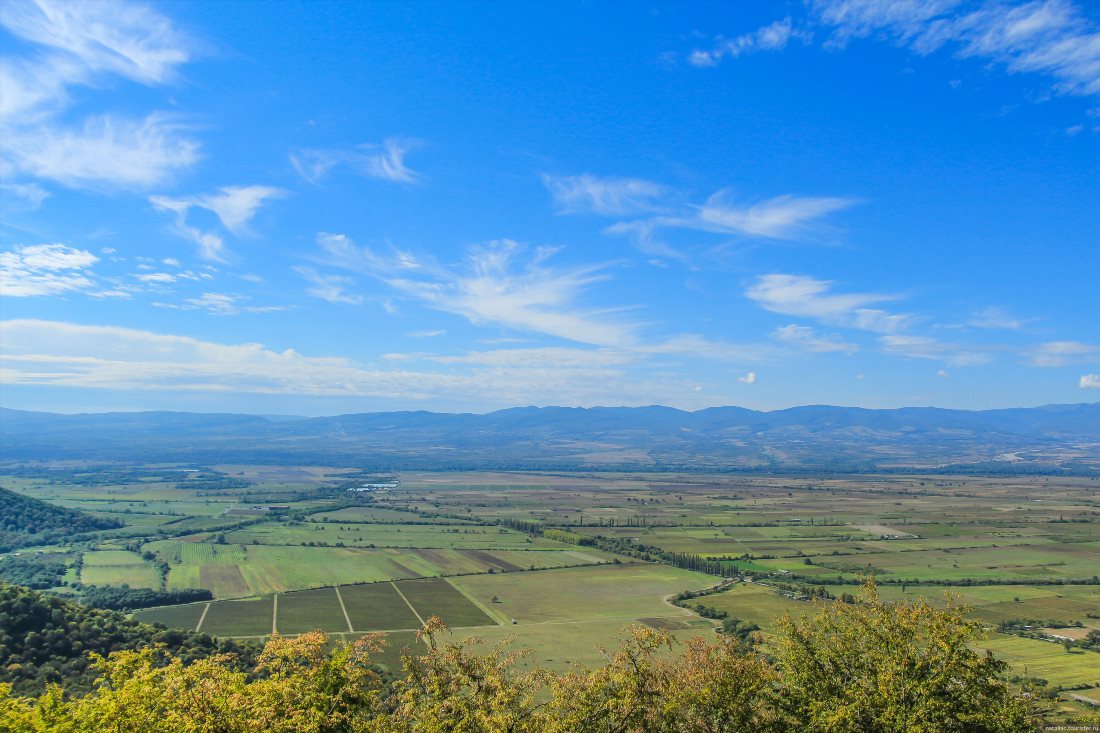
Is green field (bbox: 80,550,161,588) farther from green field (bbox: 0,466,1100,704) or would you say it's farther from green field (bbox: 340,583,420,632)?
green field (bbox: 340,583,420,632)

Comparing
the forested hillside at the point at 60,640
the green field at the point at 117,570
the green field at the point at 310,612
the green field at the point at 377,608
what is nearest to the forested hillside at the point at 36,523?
the green field at the point at 117,570

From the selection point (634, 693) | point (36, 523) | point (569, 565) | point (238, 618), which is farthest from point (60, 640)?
point (36, 523)

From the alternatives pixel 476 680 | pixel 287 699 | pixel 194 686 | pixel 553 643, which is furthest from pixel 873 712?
pixel 553 643

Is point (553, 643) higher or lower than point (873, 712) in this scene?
lower

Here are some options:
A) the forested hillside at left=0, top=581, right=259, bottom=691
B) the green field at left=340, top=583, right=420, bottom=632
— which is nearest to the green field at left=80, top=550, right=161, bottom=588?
the green field at left=340, top=583, right=420, bottom=632

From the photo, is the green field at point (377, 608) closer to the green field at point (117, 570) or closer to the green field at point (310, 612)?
the green field at point (310, 612)

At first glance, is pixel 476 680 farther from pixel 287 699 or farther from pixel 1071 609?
pixel 1071 609

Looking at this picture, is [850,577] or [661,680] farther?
[850,577]

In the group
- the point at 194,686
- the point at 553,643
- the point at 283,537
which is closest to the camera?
the point at 194,686

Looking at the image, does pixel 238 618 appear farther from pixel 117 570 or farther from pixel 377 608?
pixel 117 570
